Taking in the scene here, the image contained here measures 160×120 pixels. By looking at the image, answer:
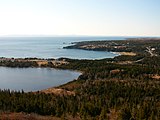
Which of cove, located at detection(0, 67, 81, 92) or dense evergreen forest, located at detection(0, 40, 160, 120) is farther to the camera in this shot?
cove, located at detection(0, 67, 81, 92)

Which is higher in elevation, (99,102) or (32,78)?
(99,102)

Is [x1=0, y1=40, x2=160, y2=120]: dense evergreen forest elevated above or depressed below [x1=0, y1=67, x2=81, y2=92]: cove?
above

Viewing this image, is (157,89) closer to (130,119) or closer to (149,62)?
(130,119)

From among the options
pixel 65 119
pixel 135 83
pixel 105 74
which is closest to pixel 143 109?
pixel 65 119

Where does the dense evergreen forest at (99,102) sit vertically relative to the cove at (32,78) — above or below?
above

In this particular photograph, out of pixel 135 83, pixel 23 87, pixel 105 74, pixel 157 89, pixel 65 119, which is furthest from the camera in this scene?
pixel 105 74

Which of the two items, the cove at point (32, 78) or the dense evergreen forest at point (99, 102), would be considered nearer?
the dense evergreen forest at point (99, 102)

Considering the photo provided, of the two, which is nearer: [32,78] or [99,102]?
[99,102]

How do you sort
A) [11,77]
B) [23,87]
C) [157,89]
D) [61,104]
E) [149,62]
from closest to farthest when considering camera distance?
[61,104]
[157,89]
[23,87]
[11,77]
[149,62]
